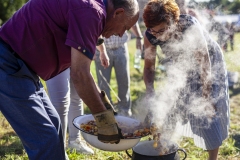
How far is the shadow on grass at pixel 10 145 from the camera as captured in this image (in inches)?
143

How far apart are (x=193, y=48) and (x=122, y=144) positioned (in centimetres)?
116

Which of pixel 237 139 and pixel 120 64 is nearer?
pixel 237 139

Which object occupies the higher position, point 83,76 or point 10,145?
point 83,76

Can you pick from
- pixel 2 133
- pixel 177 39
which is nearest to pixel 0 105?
pixel 177 39

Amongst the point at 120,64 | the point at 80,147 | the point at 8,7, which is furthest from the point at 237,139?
the point at 8,7

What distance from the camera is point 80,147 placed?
11.6ft

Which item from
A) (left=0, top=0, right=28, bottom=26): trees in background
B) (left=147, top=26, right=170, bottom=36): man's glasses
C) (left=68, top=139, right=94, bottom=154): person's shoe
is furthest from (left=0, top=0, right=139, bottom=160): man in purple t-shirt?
(left=0, top=0, right=28, bottom=26): trees in background

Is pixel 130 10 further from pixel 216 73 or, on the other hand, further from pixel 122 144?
pixel 216 73

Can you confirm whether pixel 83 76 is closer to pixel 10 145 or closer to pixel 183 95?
pixel 183 95

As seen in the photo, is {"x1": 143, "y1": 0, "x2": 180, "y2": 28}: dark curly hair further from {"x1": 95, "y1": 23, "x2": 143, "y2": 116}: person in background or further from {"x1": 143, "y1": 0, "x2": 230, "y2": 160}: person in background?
{"x1": 95, "y1": 23, "x2": 143, "y2": 116}: person in background

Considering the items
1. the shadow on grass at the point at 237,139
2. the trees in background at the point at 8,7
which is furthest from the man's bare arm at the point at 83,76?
the trees in background at the point at 8,7

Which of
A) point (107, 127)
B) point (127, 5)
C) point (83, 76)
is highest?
point (127, 5)

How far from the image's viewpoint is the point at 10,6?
5203 mm

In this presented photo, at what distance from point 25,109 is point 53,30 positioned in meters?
0.51
